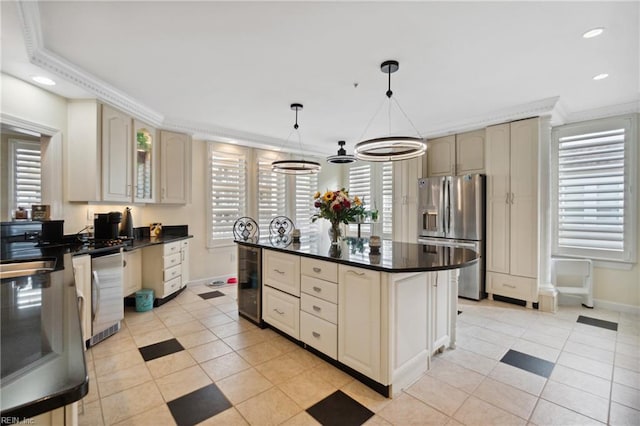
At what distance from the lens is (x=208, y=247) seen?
484 cm

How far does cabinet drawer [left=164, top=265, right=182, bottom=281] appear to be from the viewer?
148 inches

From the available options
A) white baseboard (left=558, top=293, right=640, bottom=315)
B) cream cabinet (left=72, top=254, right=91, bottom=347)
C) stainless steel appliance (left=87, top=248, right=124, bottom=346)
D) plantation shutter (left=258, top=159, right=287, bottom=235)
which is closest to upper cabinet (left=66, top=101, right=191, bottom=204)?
stainless steel appliance (left=87, top=248, right=124, bottom=346)

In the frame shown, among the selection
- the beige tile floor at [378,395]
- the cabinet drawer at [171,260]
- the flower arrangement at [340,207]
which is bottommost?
the beige tile floor at [378,395]

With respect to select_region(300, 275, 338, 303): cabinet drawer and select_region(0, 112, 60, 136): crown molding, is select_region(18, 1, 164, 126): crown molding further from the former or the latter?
select_region(300, 275, 338, 303): cabinet drawer

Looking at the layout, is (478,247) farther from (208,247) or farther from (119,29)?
(119,29)

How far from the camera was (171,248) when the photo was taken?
153 inches

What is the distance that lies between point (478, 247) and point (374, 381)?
2813mm

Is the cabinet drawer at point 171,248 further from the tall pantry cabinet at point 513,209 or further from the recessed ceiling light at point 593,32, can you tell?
the recessed ceiling light at point 593,32

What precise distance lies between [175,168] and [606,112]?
5.82 metres

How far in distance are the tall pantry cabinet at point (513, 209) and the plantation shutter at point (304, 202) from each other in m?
3.33

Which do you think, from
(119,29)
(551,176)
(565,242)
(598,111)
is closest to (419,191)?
(551,176)

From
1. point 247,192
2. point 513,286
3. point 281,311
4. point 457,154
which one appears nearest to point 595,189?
point 513,286

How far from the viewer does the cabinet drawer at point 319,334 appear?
227cm

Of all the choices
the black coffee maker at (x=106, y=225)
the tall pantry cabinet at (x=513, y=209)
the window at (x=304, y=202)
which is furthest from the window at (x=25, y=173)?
the tall pantry cabinet at (x=513, y=209)
